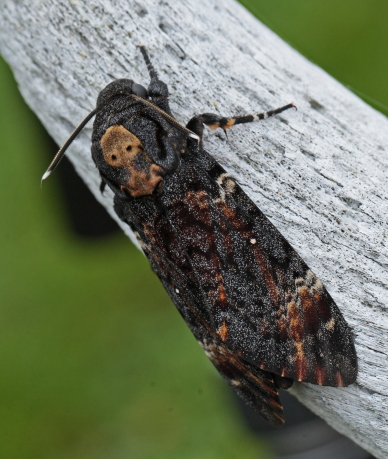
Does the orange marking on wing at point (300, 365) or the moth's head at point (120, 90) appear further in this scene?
the moth's head at point (120, 90)

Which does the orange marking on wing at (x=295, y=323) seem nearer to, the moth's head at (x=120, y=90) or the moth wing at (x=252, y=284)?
the moth wing at (x=252, y=284)

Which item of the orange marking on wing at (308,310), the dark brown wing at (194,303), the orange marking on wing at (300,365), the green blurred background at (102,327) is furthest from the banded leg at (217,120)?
the green blurred background at (102,327)

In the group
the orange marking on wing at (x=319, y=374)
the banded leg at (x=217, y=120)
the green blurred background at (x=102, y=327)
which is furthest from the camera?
the green blurred background at (x=102, y=327)

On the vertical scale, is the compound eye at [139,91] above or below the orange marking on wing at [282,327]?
above

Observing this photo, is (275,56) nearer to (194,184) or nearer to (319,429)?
(194,184)

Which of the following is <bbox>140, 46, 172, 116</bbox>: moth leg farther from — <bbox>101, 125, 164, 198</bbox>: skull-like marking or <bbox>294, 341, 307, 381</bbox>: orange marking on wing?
<bbox>294, 341, 307, 381</bbox>: orange marking on wing

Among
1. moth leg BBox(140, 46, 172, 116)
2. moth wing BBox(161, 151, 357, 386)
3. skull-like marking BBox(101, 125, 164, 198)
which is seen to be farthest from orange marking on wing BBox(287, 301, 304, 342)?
moth leg BBox(140, 46, 172, 116)

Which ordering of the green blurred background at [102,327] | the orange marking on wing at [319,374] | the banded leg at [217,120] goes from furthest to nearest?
the green blurred background at [102,327] → the banded leg at [217,120] → the orange marking on wing at [319,374]

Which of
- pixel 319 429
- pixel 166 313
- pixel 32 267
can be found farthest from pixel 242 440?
pixel 32 267
